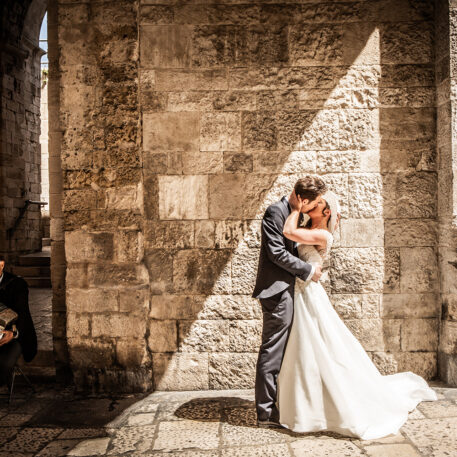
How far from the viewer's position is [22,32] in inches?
328

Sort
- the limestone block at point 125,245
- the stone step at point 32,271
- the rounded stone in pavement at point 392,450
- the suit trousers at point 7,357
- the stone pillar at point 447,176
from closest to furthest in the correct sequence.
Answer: the rounded stone in pavement at point 392,450 < the suit trousers at point 7,357 < the stone pillar at point 447,176 < the limestone block at point 125,245 < the stone step at point 32,271

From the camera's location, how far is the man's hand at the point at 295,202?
2805 mm

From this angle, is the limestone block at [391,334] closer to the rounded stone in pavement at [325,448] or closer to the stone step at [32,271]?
the rounded stone in pavement at [325,448]

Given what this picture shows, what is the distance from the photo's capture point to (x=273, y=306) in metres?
2.84

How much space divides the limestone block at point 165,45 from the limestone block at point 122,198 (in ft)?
3.76

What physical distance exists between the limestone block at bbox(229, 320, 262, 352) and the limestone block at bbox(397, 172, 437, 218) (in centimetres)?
172

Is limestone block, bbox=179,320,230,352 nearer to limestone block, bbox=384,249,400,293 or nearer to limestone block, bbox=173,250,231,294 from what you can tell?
limestone block, bbox=173,250,231,294

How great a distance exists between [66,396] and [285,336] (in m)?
2.07

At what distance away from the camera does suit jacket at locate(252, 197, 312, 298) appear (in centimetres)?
274

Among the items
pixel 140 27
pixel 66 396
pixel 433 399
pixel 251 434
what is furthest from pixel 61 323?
pixel 433 399

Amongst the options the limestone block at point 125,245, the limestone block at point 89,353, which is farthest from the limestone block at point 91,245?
the limestone block at point 89,353

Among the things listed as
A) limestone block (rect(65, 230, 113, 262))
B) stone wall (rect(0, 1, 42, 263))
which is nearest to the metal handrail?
stone wall (rect(0, 1, 42, 263))

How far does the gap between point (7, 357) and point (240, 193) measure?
2336 millimetres

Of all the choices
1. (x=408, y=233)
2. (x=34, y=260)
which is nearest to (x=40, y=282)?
(x=34, y=260)
